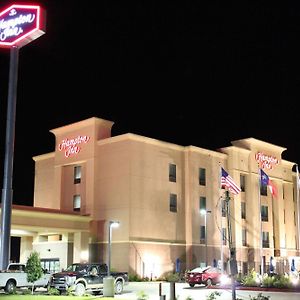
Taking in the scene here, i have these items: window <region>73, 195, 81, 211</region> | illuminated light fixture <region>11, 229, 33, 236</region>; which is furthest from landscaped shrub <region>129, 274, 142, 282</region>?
illuminated light fixture <region>11, 229, 33, 236</region>

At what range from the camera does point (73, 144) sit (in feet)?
201

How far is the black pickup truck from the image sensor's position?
33.7 metres

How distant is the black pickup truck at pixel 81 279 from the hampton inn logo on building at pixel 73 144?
83.3 ft

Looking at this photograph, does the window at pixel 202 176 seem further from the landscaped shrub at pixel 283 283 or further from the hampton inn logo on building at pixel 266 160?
the landscaped shrub at pixel 283 283

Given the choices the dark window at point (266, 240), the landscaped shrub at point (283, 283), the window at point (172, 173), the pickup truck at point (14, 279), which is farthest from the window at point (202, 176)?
the pickup truck at point (14, 279)

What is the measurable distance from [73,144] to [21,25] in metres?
28.8

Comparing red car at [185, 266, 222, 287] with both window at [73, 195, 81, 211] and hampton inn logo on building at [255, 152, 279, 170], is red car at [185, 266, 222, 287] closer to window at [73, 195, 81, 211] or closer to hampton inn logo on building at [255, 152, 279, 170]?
window at [73, 195, 81, 211]

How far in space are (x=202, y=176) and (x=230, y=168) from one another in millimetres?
4547

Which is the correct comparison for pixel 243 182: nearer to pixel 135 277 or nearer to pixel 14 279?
pixel 135 277

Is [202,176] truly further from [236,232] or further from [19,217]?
[19,217]

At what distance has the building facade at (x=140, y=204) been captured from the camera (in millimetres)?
54812

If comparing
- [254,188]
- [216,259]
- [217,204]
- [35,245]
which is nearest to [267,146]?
[254,188]

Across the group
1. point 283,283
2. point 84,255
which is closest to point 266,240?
point 84,255

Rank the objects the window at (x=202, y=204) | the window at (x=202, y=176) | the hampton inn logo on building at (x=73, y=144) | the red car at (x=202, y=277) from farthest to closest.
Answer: the window at (x=202, y=176) < the window at (x=202, y=204) < the hampton inn logo on building at (x=73, y=144) < the red car at (x=202, y=277)
